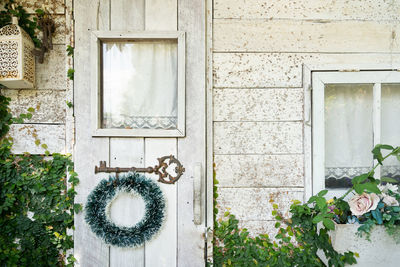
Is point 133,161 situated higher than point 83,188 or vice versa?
point 133,161

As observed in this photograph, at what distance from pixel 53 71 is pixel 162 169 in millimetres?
874

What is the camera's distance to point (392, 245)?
1.20m

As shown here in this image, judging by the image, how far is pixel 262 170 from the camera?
4.68 ft

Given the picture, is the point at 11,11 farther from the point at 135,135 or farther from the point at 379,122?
the point at 379,122

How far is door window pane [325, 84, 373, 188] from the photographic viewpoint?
57.4 inches

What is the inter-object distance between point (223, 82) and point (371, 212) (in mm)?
1049

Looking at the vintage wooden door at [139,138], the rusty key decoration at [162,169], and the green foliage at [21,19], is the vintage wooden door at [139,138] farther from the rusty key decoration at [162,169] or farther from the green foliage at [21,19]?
the green foliage at [21,19]

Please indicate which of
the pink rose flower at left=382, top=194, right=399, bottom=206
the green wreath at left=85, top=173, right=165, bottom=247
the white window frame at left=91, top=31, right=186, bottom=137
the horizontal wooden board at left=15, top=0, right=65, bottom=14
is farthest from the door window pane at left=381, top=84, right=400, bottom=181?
the horizontal wooden board at left=15, top=0, right=65, bottom=14

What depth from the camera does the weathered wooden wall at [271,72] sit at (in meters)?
1.42

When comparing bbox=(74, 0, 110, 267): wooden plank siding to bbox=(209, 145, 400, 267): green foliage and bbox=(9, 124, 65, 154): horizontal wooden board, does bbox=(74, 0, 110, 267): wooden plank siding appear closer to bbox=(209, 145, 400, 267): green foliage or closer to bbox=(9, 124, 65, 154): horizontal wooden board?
bbox=(9, 124, 65, 154): horizontal wooden board

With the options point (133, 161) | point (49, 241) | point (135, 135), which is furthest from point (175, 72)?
point (49, 241)

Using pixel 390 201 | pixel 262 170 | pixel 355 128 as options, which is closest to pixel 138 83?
pixel 262 170

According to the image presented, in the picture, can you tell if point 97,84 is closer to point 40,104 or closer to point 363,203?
point 40,104

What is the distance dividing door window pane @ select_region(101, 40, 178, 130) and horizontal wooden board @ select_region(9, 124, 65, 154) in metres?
0.28
